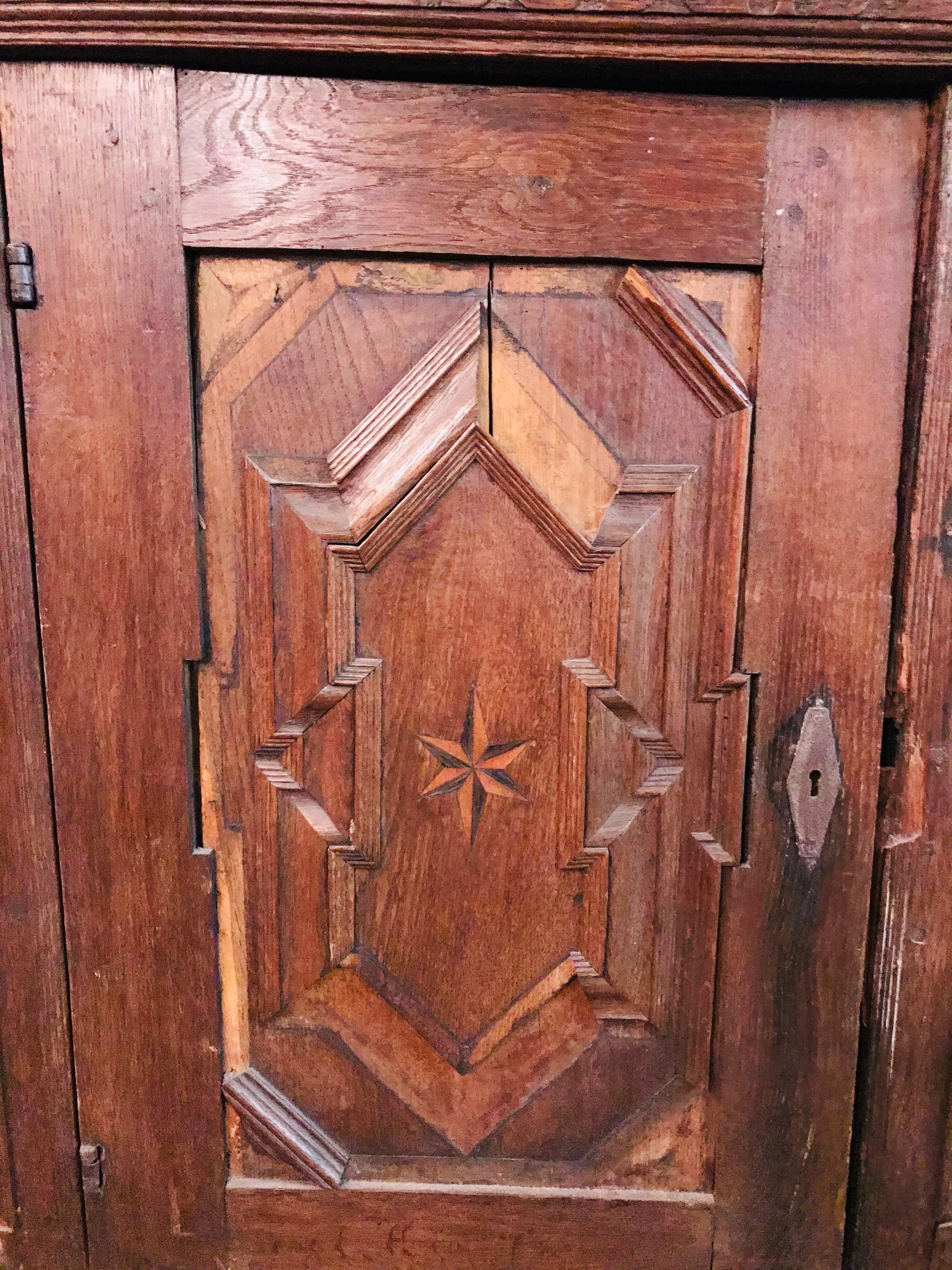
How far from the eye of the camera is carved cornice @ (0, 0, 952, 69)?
60 cm

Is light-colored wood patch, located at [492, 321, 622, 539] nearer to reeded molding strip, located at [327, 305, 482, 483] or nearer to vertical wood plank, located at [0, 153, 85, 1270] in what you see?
reeded molding strip, located at [327, 305, 482, 483]

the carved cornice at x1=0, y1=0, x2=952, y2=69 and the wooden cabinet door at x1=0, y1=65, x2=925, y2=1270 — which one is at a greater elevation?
the carved cornice at x1=0, y1=0, x2=952, y2=69

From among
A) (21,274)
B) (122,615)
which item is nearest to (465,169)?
(21,274)

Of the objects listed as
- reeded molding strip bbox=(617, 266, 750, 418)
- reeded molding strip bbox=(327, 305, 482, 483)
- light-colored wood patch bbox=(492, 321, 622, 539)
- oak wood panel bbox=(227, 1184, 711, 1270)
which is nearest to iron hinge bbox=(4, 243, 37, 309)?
reeded molding strip bbox=(327, 305, 482, 483)

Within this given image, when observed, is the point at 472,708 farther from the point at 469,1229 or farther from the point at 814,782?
the point at 469,1229

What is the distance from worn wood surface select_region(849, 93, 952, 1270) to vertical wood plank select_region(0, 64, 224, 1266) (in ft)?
2.22

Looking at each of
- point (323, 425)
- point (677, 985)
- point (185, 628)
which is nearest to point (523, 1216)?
point (677, 985)

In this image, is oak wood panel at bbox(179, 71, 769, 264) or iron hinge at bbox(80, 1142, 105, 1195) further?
iron hinge at bbox(80, 1142, 105, 1195)

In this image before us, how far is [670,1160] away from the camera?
0.80 m

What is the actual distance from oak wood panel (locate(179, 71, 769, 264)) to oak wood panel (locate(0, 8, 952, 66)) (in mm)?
38

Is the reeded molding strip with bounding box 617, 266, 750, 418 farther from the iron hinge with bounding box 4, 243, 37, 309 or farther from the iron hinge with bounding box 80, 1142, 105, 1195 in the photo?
the iron hinge with bounding box 80, 1142, 105, 1195

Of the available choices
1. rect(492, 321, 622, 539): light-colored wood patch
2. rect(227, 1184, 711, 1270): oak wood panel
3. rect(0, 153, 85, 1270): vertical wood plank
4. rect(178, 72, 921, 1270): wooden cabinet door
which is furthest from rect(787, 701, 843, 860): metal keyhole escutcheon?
rect(0, 153, 85, 1270): vertical wood plank

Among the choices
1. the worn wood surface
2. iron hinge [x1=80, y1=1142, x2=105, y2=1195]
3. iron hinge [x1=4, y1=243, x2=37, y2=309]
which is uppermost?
iron hinge [x1=4, y1=243, x2=37, y2=309]

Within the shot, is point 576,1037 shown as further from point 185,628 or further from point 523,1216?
point 185,628
